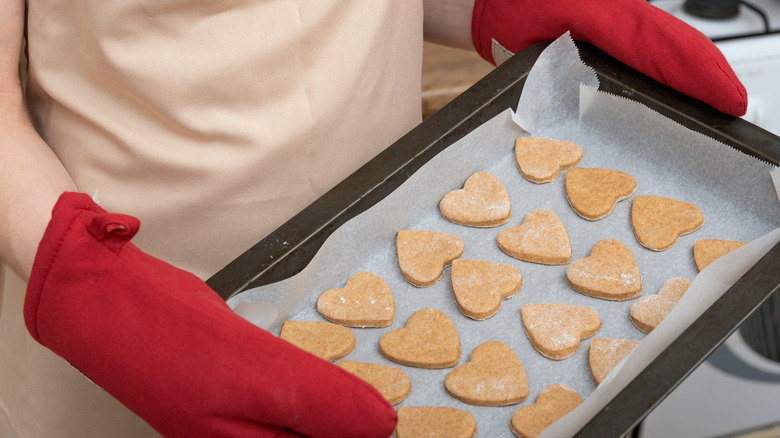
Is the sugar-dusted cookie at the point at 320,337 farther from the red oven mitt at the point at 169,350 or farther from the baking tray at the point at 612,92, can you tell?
the red oven mitt at the point at 169,350

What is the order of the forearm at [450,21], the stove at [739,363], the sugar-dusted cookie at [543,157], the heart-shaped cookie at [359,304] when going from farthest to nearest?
the stove at [739,363], the forearm at [450,21], the sugar-dusted cookie at [543,157], the heart-shaped cookie at [359,304]

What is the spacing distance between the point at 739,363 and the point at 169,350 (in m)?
1.25

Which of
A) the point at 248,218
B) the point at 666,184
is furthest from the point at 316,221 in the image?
the point at 666,184

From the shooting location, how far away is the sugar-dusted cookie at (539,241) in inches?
32.9

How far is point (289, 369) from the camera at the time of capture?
0.54m

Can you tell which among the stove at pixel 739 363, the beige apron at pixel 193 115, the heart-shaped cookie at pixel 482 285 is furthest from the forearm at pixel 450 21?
the stove at pixel 739 363

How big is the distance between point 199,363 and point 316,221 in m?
0.26

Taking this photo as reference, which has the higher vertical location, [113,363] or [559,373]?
[113,363]

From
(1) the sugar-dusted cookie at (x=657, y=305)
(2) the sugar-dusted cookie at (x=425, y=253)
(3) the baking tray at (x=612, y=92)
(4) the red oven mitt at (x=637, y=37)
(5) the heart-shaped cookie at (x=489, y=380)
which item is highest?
(4) the red oven mitt at (x=637, y=37)

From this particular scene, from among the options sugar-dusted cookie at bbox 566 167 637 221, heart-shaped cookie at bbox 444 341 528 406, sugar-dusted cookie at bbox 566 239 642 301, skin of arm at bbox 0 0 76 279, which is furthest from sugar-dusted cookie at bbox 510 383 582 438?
skin of arm at bbox 0 0 76 279

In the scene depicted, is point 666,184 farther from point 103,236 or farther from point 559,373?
point 103,236

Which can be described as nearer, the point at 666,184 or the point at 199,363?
the point at 199,363

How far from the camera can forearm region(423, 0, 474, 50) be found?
1.05 meters

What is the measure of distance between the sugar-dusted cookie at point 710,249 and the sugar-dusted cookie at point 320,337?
37cm
